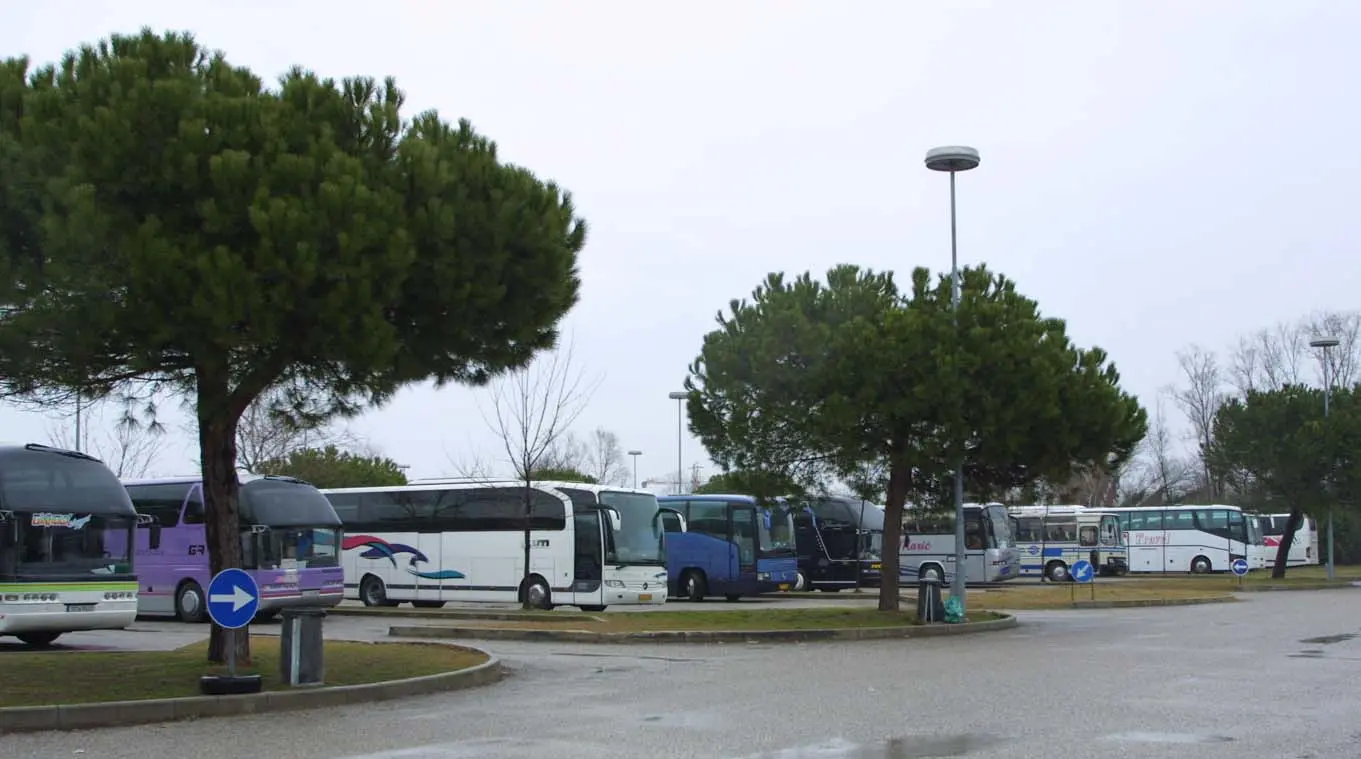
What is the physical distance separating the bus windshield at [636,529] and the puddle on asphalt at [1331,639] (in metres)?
14.0

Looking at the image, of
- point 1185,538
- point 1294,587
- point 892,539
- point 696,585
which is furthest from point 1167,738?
point 1185,538

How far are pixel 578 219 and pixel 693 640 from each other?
8.67m

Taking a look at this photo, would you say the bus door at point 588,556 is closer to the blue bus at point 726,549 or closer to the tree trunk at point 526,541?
the tree trunk at point 526,541

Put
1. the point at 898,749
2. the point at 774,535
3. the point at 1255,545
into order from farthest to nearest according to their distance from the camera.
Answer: the point at 1255,545 < the point at 774,535 < the point at 898,749

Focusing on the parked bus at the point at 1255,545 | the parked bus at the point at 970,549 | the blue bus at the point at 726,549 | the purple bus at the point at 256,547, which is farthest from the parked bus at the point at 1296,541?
the purple bus at the point at 256,547

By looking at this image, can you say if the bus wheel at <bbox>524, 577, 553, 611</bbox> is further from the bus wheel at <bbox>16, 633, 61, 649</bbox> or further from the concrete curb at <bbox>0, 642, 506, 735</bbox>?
the concrete curb at <bbox>0, 642, 506, 735</bbox>

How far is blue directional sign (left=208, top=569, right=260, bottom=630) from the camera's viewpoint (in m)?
12.5

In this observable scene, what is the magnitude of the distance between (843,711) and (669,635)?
9.34 metres

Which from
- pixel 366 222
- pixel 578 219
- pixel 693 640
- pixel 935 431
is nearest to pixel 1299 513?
pixel 935 431

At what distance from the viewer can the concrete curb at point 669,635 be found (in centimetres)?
2098

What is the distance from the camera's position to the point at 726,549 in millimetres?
36969

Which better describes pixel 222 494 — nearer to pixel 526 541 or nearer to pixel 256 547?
pixel 256 547

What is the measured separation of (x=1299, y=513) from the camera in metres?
46.4

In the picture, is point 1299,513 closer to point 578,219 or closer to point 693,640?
point 693,640
